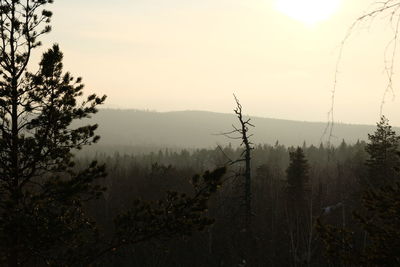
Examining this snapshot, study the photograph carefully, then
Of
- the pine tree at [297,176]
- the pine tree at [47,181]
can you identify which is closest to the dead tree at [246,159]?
the pine tree at [47,181]

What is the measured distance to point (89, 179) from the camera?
9.86m

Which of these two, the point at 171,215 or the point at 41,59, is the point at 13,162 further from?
the point at 171,215

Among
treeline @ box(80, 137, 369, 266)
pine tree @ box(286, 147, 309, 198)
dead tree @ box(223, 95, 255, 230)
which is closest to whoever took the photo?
dead tree @ box(223, 95, 255, 230)

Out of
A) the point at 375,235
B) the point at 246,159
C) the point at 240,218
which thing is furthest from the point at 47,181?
the point at 240,218

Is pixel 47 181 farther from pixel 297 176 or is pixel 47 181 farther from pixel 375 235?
pixel 297 176

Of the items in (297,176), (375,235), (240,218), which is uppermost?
(375,235)

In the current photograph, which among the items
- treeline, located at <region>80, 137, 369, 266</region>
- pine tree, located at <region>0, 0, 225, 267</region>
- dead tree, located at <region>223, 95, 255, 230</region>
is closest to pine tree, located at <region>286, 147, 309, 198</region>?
treeline, located at <region>80, 137, 369, 266</region>

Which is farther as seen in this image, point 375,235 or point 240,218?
point 240,218

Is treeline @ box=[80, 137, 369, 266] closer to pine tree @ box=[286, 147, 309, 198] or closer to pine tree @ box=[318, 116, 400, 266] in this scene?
pine tree @ box=[286, 147, 309, 198]

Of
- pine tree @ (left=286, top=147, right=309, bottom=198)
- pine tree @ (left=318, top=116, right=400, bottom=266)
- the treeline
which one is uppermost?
pine tree @ (left=318, top=116, right=400, bottom=266)

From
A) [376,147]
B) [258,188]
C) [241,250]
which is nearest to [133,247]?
[241,250]

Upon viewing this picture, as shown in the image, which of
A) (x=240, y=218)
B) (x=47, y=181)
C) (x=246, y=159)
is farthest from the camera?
(x=240, y=218)

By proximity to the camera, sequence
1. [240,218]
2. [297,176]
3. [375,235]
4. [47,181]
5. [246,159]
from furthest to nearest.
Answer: [240,218] → [297,176] → [246,159] → [47,181] → [375,235]

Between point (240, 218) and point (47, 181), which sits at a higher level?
point (47, 181)
